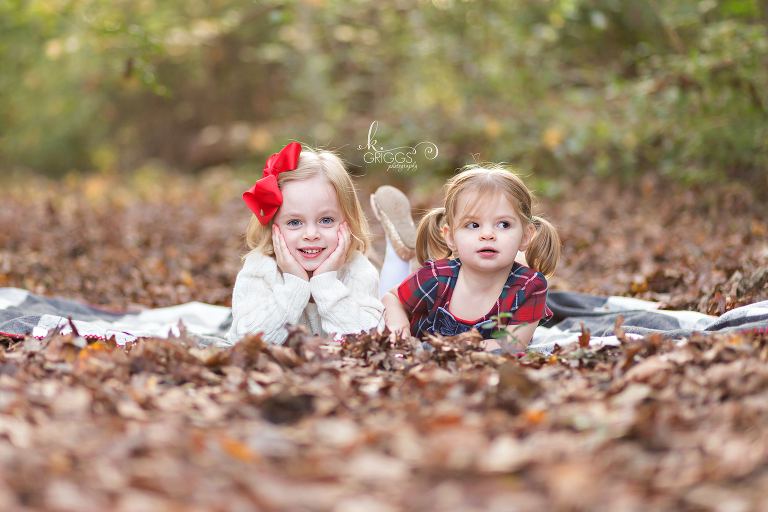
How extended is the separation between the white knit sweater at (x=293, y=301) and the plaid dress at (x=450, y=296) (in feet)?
0.56

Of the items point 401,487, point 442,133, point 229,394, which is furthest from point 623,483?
point 442,133

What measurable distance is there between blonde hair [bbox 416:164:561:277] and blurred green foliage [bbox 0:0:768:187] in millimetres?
2584

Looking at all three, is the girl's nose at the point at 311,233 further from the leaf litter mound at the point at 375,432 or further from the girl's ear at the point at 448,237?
the leaf litter mound at the point at 375,432

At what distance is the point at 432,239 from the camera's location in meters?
3.05

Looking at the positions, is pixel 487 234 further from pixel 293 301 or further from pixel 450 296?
pixel 293 301

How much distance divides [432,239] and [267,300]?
2.67ft

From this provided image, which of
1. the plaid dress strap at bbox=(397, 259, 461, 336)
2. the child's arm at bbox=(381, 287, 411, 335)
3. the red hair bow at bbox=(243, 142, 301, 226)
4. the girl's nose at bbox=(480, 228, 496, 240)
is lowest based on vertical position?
the child's arm at bbox=(381, 287, 411, 335)

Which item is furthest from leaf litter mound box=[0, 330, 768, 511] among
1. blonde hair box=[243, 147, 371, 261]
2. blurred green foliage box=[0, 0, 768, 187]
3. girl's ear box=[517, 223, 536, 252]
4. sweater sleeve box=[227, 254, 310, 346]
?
blurred green foliage box=[0, 0, 768, 187]

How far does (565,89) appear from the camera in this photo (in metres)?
9.16

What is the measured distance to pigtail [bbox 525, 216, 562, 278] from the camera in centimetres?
290

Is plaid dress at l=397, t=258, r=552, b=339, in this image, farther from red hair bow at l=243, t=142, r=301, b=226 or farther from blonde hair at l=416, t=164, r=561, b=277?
red hair bow at l=243, t=142, r=301, b=226

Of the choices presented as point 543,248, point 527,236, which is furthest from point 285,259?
point 543,248

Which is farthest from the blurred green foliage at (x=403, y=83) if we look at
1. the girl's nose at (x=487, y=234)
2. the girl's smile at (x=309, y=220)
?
the girl's nose at (x=487, y=234)

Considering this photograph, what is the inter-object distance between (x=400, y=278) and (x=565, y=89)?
6.57 m
